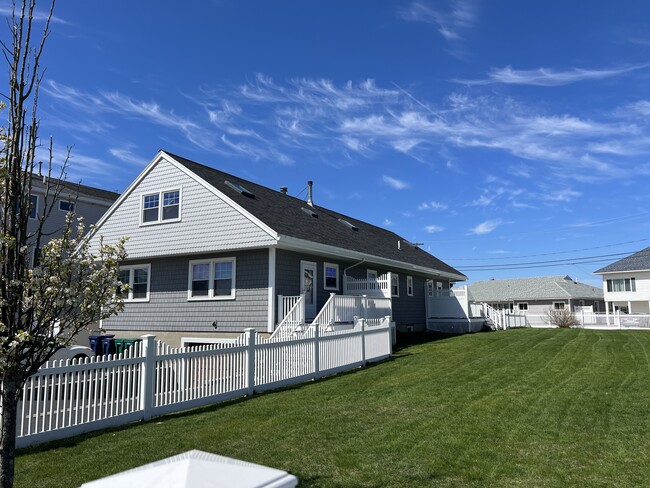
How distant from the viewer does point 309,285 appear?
1770 cm

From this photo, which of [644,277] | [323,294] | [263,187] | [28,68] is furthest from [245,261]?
[644,277]

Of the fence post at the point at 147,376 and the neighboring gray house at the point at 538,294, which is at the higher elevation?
the neighboring gray house at the point at 538,294

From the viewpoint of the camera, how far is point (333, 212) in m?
27.0

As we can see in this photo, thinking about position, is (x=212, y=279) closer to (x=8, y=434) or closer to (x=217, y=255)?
(x=217, y=255)

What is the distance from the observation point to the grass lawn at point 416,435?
5215 millimetres

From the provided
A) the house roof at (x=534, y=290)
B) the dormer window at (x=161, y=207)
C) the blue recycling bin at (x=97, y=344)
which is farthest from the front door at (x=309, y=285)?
the house roof at (x=534, y=290)

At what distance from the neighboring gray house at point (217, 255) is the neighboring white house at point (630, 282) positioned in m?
33.4

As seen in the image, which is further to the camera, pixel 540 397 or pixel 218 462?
pixel 540 397

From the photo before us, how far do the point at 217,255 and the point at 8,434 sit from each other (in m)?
13.8

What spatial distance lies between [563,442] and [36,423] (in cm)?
687

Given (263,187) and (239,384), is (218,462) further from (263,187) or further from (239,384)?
(263,187)

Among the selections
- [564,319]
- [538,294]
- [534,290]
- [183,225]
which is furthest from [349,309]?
[534,290]

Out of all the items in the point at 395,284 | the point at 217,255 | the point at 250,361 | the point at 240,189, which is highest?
the point at 240,189

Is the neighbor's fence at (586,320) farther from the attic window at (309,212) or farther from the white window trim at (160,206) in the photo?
the white window trim at (160,206)
